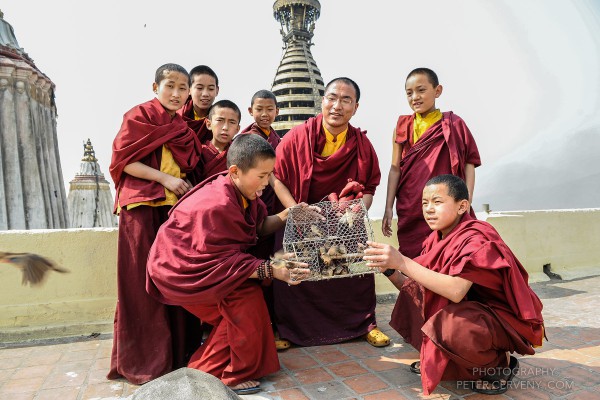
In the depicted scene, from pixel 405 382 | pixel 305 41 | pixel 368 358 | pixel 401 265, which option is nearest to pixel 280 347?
pixel 368 358

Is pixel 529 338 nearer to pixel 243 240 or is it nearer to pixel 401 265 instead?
pixel 401 265

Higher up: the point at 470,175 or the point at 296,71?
the point at 296,71

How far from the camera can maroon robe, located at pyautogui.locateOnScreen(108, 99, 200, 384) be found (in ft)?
9.36

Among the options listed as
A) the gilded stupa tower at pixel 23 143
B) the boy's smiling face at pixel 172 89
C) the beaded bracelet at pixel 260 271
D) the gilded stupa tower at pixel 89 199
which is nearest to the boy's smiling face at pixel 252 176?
the beaded bracelet at pixel 260 271

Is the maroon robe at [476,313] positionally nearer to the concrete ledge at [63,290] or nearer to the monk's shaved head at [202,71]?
the monk's shaved head at [202,71]

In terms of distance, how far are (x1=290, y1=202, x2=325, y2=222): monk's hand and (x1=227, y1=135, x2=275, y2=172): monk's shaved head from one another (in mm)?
460

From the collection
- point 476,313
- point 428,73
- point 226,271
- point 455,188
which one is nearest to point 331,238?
point 226,271

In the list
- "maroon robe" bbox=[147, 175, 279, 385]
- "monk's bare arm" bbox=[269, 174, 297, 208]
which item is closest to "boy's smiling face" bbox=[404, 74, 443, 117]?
"monk's bare arm" bbox=[269, 174, 297, 208]

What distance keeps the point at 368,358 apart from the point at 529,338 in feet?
3.59

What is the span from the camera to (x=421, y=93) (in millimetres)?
3734

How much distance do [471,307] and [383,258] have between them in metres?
0.59

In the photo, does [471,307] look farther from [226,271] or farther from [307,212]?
[226,271]

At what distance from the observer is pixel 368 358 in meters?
3.09

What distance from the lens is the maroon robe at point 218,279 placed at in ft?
8.21
